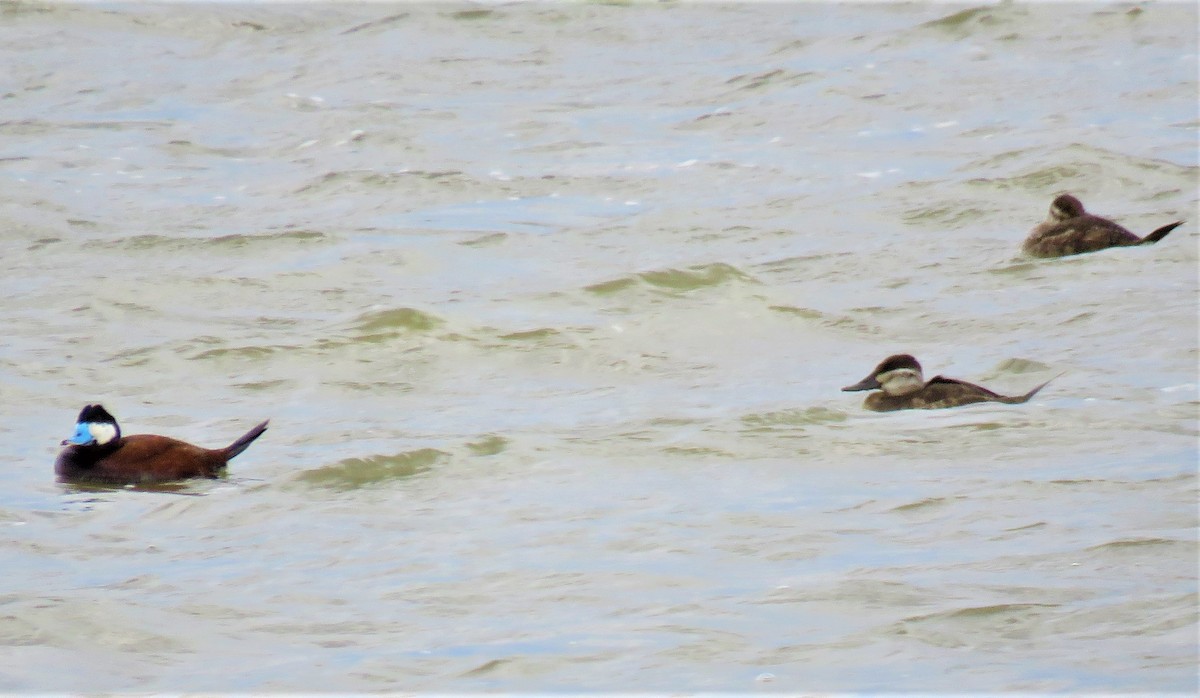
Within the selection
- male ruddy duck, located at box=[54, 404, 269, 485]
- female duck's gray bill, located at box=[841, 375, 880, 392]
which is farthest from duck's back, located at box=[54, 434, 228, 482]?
female duck's gray bill, located at box=[841, 375, 880, 392]

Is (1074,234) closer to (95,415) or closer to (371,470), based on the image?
(371,470)

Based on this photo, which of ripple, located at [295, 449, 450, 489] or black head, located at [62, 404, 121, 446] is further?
black head, located at [62, 404, 121, 446]

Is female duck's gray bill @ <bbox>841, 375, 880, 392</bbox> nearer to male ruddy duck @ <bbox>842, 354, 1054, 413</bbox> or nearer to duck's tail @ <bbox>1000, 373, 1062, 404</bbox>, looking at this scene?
male ruddy duck @ <bbox>842, 354, 1054, 413</bbox>

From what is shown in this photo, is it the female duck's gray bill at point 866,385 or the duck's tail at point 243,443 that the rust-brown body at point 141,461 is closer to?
the duck's tail at point 243,443

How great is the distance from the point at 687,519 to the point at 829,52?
13251mm

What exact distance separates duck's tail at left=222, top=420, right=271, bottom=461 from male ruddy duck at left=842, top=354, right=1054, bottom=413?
114 inches

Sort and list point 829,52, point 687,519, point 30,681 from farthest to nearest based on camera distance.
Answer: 1. point 829,52
2. point 687,519
3. point 30,681

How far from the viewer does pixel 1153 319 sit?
11.0 m

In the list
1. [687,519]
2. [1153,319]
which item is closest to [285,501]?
[687,519]

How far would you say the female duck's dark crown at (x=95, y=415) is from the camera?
8945 millimetres

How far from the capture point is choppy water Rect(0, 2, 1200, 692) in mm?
6328

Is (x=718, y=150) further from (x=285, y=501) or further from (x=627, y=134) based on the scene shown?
(x=285, y=501)

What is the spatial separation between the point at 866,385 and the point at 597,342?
2.12 meters

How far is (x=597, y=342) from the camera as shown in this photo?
11367 mm
